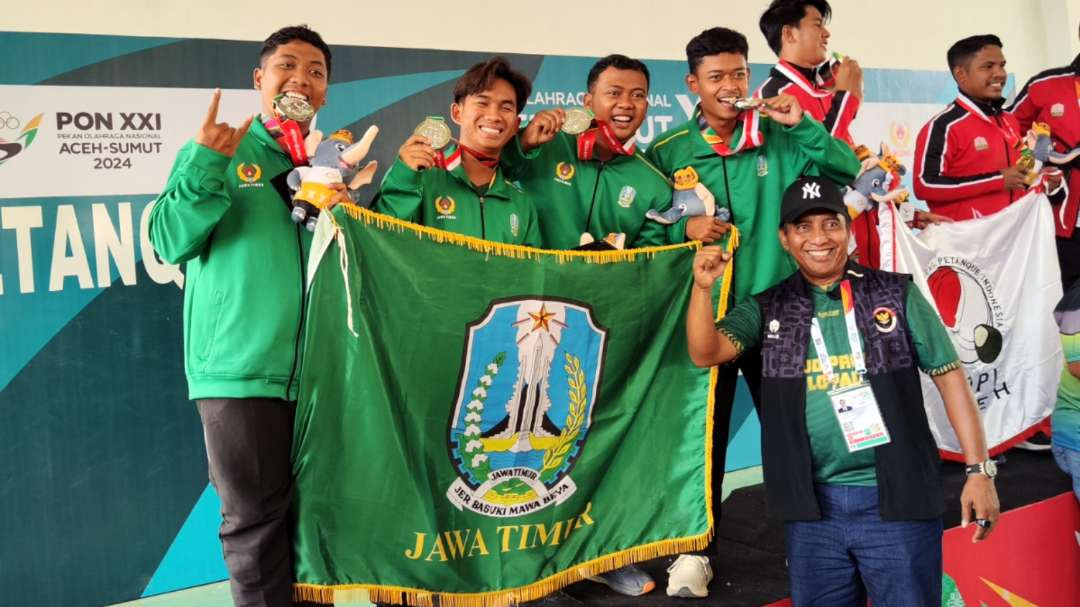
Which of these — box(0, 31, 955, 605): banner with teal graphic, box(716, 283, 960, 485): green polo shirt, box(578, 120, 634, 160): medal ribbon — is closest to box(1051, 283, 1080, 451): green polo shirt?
box(716, 283, 960, 485): green polo shirt

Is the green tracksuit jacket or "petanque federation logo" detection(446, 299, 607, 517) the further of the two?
"petanque federation logo" detection(446, 299, 607, 517)

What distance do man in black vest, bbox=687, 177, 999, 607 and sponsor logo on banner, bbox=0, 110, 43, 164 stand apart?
7.75 ft

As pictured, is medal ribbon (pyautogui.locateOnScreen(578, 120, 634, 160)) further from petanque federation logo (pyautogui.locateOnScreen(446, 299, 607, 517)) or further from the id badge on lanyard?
the id badge on lanyard

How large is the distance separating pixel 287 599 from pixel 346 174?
0.97 meters

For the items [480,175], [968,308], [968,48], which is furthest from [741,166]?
[968,48]

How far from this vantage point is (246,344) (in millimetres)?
2107

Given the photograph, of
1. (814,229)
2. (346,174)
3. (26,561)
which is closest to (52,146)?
(26,561)

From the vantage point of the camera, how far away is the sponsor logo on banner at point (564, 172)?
2772 millimetres

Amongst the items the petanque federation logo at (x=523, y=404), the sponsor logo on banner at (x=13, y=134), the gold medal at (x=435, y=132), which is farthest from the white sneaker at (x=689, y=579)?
the sponsor logo on banner at (x=13, y=134)

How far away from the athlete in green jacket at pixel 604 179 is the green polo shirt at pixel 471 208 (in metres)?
0.17

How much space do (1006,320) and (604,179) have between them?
7.32ft

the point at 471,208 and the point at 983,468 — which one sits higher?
the point at 471,208

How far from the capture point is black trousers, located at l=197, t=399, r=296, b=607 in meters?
2.10

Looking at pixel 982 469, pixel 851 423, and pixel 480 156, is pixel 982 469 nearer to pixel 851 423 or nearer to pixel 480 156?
pixel 851 423
